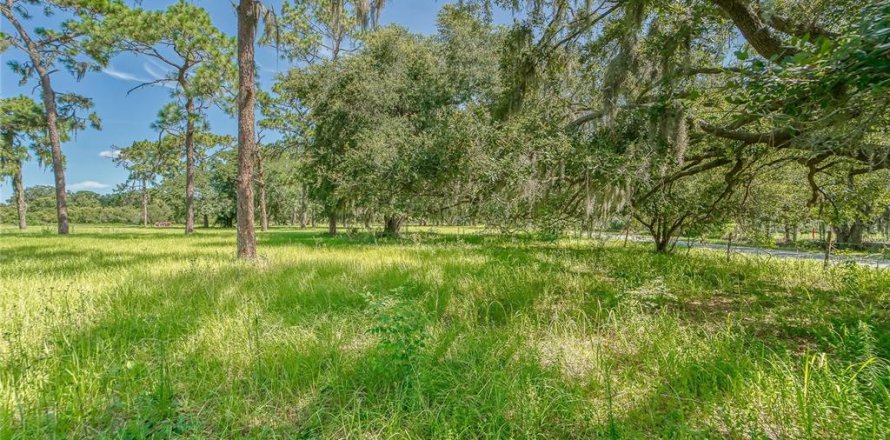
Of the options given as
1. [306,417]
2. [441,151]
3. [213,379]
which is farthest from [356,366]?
[441,151]

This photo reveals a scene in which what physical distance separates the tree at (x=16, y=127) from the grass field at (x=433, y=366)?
18204 mm

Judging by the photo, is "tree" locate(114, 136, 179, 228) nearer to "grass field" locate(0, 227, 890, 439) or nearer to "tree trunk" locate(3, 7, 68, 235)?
"tree trunk" locate(3, 7, 68, 235)

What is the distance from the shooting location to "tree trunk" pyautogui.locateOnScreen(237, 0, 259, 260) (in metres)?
6.11

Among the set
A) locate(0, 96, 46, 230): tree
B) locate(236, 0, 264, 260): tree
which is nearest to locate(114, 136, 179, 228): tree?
locate(0, 96, 46, 230): tree

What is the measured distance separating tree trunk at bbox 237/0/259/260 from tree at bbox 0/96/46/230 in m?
16.7

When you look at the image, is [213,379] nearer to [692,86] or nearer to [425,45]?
[692,86]

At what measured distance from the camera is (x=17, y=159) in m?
18.3

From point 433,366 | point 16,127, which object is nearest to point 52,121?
point 16,127

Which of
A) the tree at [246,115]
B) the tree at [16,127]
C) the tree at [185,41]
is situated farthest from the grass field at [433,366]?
the tree at [16,127]

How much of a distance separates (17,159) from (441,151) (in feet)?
88.3

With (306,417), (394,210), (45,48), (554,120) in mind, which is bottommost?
(306,417)

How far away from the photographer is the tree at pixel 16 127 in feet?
48.4

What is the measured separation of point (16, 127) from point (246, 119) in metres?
20.0

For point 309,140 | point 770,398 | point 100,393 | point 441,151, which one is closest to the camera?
point 770,398
